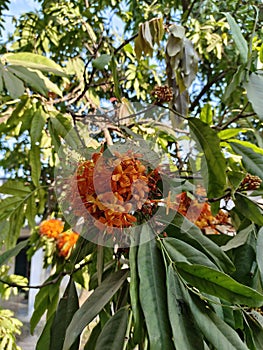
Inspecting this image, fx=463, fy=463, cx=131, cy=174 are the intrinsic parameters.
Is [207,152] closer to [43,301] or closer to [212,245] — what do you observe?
[212,245]

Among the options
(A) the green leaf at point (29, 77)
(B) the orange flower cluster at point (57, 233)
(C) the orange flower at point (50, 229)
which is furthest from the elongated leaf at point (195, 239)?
(C) the orange flower at point (50, 229)

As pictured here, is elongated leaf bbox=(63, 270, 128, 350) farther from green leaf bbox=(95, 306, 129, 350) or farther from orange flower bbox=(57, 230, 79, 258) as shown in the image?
orange flower bbox=(57, 230, 79, 258)

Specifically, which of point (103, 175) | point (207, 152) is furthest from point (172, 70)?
point (103, 175)

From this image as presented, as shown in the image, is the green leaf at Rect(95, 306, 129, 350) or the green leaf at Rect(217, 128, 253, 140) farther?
the green leaf at Rect(217, 128, 253, 140)

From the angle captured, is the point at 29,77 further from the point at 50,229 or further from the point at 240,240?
the point at 50,229

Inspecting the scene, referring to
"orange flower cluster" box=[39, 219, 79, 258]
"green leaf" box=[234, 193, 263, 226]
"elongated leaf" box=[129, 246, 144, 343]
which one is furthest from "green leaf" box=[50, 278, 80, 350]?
"orange flower cluster" box=[39, 219, 79, 258]

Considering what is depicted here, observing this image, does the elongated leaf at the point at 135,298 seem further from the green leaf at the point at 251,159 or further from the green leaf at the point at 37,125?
the green leaf at the point at 37,125
